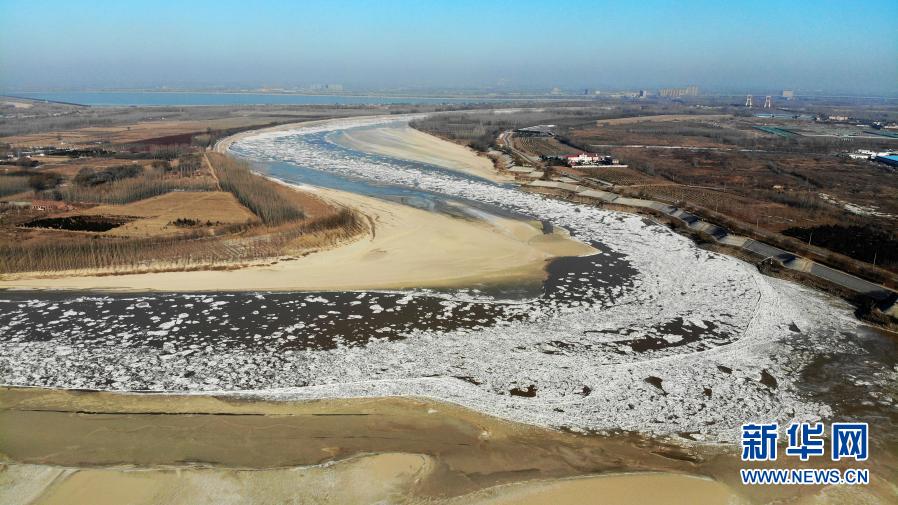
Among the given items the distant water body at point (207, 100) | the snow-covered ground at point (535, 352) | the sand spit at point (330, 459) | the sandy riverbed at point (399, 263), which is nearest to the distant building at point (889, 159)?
the snow-covered ground at point (535, 352)

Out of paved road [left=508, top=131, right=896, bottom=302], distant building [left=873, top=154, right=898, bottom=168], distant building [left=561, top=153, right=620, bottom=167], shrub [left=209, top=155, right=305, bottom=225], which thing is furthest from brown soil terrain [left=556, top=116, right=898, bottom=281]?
shrub [left=209, top=155, right=305, bottom=225]

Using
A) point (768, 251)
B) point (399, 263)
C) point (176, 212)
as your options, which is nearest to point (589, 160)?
point (768, 251)

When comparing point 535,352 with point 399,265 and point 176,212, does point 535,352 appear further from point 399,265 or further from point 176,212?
point 176,212

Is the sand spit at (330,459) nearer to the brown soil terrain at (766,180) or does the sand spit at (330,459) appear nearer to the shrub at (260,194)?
the shrub at (260,194)

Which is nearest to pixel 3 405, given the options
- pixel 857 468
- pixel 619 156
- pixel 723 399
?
pixel 723 399

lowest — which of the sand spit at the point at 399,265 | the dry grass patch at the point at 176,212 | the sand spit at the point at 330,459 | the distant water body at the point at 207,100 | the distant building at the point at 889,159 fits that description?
the sand spit at the point at 330,459

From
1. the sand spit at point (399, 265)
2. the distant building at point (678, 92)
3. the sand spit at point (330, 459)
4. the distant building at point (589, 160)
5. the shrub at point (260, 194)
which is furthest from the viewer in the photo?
Result: the distant building at point (678, 92)
